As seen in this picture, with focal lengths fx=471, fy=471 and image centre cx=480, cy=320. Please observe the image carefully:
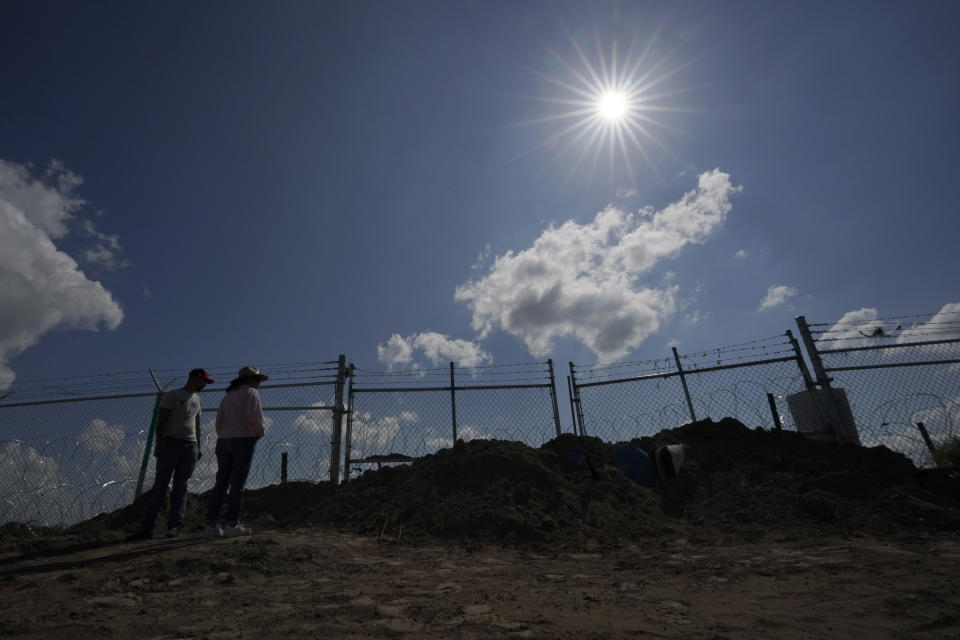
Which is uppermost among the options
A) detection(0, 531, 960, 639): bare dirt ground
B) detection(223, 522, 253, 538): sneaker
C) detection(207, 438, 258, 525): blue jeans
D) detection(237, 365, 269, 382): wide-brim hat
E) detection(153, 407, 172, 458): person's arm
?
detection(237, 365, 269, 382): wide-brim hat

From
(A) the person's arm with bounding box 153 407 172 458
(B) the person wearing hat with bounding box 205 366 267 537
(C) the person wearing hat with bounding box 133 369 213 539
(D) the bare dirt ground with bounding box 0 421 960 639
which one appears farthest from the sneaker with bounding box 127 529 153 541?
(A) the person's arm with bounding box 153 407 172 458

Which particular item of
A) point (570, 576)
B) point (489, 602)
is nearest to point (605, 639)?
point (489, 602)

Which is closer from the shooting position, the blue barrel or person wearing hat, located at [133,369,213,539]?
person wearing hat, located at [133,369,213,539]

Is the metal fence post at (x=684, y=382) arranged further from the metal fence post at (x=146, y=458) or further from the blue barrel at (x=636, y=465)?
the metal fence post at (x=146, y=458)

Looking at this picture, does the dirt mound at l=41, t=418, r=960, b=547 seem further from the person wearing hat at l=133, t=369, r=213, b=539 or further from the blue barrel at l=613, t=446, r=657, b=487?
the person wearing hat at l=133, t=369, r=213, b=539

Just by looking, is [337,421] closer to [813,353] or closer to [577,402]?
[577,402]

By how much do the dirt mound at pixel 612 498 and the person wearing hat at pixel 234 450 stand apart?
995mm

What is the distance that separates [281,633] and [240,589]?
0.93m

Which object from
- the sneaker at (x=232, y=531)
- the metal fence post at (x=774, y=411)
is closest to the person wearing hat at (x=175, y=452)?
the sneaker at (x=232, y=531)

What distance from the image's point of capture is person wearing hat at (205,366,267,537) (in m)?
4.08

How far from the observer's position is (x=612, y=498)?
5.05 meters

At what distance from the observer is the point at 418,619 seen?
6.98ft

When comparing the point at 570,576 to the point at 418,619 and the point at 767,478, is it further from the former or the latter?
the point at 767,478

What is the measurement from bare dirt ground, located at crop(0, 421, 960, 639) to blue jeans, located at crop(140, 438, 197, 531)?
0.84ft
